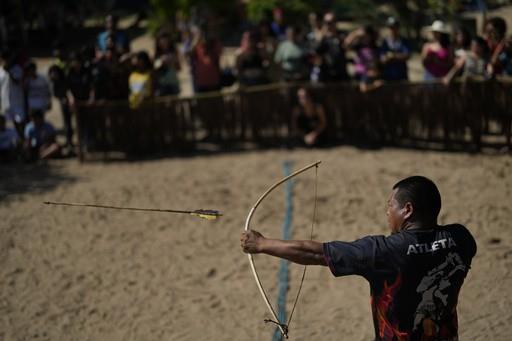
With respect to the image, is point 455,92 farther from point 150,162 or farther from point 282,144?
point 150,162

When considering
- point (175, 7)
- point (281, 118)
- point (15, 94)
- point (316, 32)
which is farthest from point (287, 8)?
point (15, 94)

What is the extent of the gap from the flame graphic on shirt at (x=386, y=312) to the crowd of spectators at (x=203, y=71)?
741 cm

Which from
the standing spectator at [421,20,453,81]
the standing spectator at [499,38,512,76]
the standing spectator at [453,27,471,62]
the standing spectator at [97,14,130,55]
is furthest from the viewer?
the standing spectator at [97,14,130,55]

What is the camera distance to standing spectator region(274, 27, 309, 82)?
11.6 metres

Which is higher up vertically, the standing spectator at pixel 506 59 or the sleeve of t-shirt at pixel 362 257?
A: the standing spectator at pixel 506 59

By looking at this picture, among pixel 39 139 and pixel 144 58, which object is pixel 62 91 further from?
pixel 144 58

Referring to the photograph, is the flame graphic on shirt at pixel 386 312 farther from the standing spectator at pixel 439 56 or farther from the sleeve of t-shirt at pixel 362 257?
the standing spectator at pixel 439 56

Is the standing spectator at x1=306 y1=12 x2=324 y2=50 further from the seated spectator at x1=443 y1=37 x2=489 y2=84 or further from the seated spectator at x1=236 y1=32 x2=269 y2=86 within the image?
the seated spectator at x1=443 y1=37 x2=489 y2=84

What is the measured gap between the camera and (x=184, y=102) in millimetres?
11211

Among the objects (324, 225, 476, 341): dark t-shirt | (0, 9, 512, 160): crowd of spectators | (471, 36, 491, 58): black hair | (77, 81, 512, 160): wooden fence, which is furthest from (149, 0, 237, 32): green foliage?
(324, 225, 476, 341): dark t-shirt

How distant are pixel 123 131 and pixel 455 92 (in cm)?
531

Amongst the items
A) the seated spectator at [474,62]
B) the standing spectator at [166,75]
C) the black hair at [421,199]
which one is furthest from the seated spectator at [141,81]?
the black hair at [421,199]

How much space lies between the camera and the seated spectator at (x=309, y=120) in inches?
440

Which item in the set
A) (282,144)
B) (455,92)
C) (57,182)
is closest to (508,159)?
(455,92)
